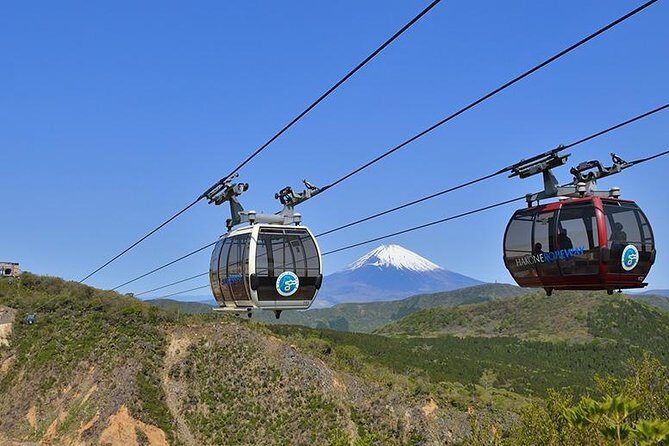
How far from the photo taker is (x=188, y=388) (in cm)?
5450

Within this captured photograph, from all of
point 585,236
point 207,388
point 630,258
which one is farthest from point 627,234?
point 207,388

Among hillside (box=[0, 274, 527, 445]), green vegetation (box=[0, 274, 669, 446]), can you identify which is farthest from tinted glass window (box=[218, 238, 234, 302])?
hillside (box=[0, 274, 527, 445])

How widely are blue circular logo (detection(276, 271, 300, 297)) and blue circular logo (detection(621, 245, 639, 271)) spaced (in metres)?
8.15

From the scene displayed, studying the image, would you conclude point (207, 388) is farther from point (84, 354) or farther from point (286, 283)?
point (286, 283)

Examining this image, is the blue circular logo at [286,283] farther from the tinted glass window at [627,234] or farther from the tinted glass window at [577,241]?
the tinted glass window at [627,234]

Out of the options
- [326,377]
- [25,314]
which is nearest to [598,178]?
[326,377]

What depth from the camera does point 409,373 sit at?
86.8 metres

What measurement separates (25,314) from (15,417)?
1521cm

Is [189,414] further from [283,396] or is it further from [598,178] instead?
[598,178]

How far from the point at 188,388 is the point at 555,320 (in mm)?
119922

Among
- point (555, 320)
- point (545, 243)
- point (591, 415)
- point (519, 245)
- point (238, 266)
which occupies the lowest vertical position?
point (591, 415)

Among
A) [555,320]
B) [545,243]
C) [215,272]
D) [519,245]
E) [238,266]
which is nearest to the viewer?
[545,243]

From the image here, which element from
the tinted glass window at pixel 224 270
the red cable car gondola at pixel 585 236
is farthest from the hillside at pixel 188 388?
the red cable car gondola at pixel 585 236

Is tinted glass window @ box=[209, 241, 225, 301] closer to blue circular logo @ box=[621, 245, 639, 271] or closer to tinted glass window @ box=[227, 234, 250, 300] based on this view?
tinted glass window @ box=[227, 234, 250, 300]
